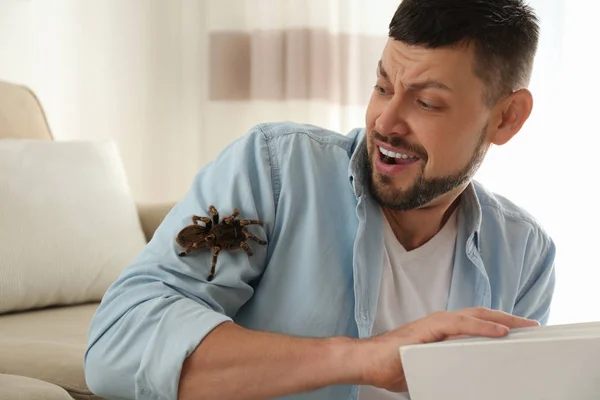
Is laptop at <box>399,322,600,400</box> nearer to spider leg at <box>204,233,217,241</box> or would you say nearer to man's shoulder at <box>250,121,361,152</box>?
spider leg at <box>204,233,217,241</box>

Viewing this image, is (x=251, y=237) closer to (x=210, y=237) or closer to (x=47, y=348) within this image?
(x=210, y=237)

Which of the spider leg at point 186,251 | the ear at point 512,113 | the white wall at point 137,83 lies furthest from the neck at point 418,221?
the white wall at point 137,83

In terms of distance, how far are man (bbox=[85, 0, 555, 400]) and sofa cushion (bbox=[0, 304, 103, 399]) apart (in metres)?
0.34

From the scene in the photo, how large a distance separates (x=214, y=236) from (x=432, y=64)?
410 mm

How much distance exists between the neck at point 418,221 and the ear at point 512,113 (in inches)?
4.4

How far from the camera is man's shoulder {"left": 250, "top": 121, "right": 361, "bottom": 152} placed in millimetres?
1267

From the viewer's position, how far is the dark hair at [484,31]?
1.26 metres

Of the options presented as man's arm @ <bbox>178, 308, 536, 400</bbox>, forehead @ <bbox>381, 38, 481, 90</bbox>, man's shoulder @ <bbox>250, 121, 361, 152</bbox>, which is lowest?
man's arm @ <bbox>178, 308, 536, 400</bbox>

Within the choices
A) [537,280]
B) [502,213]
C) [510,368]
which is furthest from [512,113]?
[510,368]

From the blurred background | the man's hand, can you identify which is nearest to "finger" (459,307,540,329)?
the man's hand

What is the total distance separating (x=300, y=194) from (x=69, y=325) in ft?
2.43

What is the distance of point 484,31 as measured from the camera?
4.23ft

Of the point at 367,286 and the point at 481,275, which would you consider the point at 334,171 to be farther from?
the point at 481,275

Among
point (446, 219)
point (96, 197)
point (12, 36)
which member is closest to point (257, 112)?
point (12, 36)
